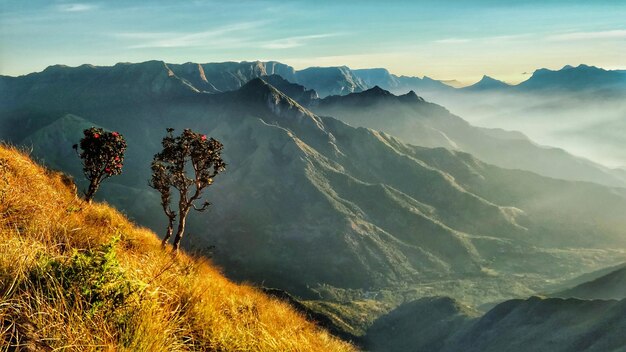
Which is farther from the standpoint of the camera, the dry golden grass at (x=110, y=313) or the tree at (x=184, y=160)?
the tree at (x=184, y=160)

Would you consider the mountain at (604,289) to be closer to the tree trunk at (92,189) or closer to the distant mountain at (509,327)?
the distant mountain at (509,327)

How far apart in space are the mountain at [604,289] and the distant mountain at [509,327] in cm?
2972

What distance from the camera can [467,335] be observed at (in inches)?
3999

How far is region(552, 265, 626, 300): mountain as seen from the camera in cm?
10896

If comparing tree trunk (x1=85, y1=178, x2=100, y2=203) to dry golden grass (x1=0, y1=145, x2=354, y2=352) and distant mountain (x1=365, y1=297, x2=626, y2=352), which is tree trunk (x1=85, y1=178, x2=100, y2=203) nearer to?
dry golden grass (x1=0, y1=145, x2=354, y2=352)

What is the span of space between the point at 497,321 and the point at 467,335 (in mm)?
8899

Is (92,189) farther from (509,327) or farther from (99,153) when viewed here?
(509,327)

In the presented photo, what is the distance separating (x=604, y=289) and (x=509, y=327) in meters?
44.7

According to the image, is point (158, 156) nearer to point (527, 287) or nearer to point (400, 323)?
point (400, 323)

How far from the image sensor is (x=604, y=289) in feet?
373

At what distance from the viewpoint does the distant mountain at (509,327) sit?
2670 inches

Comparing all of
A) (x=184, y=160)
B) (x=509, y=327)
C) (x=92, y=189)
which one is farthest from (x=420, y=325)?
(x=92, y=189)

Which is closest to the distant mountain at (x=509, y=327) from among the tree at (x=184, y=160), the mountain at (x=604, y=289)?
the mountain at (x=604, y=289)

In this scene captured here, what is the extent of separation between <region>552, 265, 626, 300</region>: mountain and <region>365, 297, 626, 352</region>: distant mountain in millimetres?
29718
